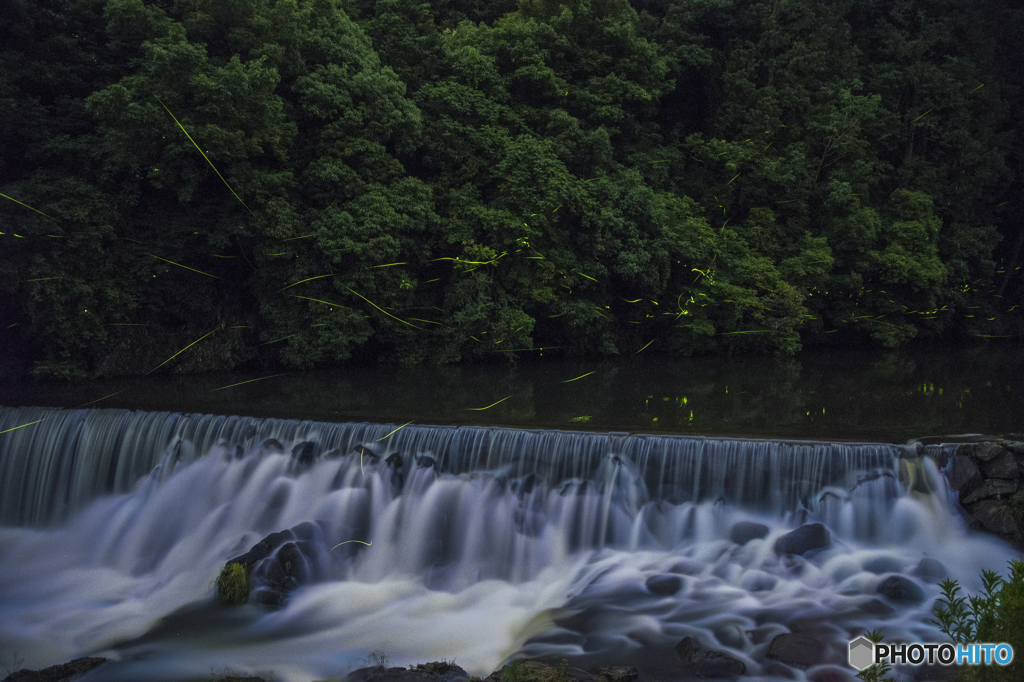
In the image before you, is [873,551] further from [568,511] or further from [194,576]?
[194,576]

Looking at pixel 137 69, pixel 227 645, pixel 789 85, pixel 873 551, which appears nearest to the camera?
pixel 227 645

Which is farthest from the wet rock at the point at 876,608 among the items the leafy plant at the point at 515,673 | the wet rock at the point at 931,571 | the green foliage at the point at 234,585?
the green foliage at the point at 234,585

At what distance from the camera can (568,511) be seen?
9.90m

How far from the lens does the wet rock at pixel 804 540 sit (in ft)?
29.5

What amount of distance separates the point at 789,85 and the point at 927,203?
15.2 feet

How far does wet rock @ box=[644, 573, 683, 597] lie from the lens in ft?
28.6

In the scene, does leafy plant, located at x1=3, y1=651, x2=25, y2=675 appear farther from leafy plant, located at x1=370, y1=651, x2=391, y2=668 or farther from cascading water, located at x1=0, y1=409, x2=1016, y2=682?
leafy plant, located at x1=370, y1=651, x2=391, y2=668

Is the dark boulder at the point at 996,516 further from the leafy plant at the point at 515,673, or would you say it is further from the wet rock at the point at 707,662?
the leafy plant at the point at 515,673

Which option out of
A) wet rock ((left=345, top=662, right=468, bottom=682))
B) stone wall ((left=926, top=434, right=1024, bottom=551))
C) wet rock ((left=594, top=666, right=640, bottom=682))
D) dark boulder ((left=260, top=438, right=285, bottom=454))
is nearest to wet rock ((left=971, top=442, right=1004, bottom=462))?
stone wall ((left=926, top=434, right=1024, bottom=551))

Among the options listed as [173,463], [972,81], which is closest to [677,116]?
[972,81]

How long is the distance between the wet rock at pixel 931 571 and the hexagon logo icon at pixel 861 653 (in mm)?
1726

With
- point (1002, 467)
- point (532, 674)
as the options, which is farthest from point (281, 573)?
point (1002, 467)

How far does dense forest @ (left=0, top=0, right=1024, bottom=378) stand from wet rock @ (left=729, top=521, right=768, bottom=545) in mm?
8206

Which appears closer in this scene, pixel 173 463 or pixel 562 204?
pixel 173 463
